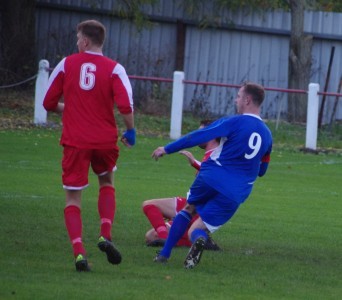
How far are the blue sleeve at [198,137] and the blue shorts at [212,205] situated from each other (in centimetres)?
39

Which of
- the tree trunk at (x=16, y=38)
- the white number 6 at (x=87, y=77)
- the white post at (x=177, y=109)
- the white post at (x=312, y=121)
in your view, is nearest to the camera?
the white number 6 at (x=87, y=77)

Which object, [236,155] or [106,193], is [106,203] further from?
[236,155]

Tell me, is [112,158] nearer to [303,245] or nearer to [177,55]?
[303,245]

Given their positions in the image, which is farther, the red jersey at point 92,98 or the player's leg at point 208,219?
the player's leg at point 208,219

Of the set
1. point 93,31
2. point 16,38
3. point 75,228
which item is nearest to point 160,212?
point 75,228

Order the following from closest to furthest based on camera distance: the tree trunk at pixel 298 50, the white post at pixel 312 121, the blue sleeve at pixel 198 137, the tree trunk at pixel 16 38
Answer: the blue sleeve at pixel 198 137, the white post at pixel 312 121, the tree trunk at pixel 16 38, the tree trunk at pixel 298 50

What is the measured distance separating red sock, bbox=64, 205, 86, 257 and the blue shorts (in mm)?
1025

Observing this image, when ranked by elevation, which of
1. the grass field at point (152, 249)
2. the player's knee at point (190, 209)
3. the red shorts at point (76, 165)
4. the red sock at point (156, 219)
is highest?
the red shorts at point (76, 165)

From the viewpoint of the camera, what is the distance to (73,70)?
849 centimetres

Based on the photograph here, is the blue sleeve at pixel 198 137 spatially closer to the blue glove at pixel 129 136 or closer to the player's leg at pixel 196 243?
the blue glove at pixel 129 136

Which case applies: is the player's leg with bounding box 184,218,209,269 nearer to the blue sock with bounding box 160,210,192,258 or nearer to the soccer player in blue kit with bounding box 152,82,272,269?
the soccer player in blue kit with bounding box 152,82,272,269

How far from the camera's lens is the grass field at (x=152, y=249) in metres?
7.86

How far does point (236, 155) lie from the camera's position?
28.6 ft

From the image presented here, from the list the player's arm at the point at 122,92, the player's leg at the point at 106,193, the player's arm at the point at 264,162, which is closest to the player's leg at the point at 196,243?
the player's leg at the point at 106,193
